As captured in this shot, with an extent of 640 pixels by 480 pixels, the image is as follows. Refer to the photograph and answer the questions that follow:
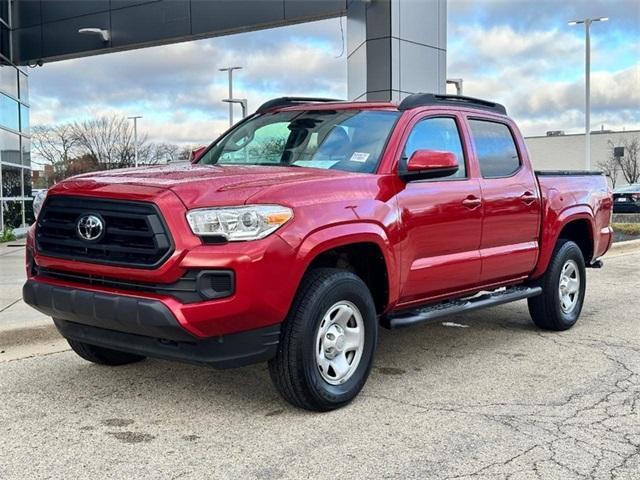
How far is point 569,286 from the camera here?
675 cm

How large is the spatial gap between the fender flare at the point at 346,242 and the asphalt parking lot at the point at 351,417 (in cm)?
82

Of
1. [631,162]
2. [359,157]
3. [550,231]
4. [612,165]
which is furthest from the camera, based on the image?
[612,165]

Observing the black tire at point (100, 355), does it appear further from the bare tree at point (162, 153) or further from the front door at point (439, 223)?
the bare tree at point (162, 153)

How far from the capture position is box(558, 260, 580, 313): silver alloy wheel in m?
6.65

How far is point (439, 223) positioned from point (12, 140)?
15.2 metres

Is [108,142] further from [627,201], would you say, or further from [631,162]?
[631,162]

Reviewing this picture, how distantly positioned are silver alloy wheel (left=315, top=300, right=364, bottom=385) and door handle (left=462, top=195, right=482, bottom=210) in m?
1.40

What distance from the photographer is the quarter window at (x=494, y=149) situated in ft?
Answer: 18.8

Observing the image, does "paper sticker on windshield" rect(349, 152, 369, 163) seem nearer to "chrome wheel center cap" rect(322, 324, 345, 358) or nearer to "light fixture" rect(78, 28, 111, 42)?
"chrome wheel center cap" rect(322, 324, 345, 358)

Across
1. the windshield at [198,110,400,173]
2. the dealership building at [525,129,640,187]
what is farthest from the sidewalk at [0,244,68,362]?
the dealership building at [525,129,640,187]

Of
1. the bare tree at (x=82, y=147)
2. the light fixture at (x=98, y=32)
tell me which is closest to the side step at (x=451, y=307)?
the light fixture at (x=98, y=32)

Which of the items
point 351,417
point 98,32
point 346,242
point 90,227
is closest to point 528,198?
point 346,242

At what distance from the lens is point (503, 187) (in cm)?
573

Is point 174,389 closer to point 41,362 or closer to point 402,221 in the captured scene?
point 41,362
